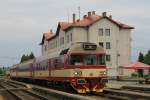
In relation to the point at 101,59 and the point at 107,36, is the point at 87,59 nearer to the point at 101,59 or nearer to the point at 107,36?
the point at 101,59

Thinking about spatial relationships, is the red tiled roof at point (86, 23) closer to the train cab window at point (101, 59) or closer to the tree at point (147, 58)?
the tree at point (147, 58)

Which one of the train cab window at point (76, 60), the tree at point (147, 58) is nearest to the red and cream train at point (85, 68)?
the train cab window at point (76, 60)

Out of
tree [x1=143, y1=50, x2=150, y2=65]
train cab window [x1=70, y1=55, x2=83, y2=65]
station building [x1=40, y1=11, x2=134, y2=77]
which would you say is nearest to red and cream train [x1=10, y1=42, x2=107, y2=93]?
train cab window [x1=70, y1=55, x2=83, y2=65]

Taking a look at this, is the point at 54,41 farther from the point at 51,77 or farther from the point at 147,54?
the point at 51,77

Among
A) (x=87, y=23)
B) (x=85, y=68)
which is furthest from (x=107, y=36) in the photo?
(x=85, y=68)

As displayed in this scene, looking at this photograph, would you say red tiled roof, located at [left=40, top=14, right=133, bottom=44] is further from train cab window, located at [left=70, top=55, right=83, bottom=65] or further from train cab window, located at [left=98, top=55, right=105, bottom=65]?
train cab window, located at [left=70, top=55, right=83, bottom=65]

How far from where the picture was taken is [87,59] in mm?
29656

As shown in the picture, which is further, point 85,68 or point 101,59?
point 101,59

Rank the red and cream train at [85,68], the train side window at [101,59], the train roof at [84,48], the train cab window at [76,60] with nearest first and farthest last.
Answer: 1. the red and cream train at [85,68]
2. the train cab window at [76,60]
3. the train roof at [84,48]
4. the train side window at [101,59]

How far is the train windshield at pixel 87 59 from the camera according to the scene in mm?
29406

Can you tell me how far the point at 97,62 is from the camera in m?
29.8

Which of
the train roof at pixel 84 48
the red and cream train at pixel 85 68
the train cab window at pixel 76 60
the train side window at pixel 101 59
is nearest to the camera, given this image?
the red and cream train at pixel 85 68

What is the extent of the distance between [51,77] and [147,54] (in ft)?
415

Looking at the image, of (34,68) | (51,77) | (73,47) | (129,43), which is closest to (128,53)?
(129,43)
